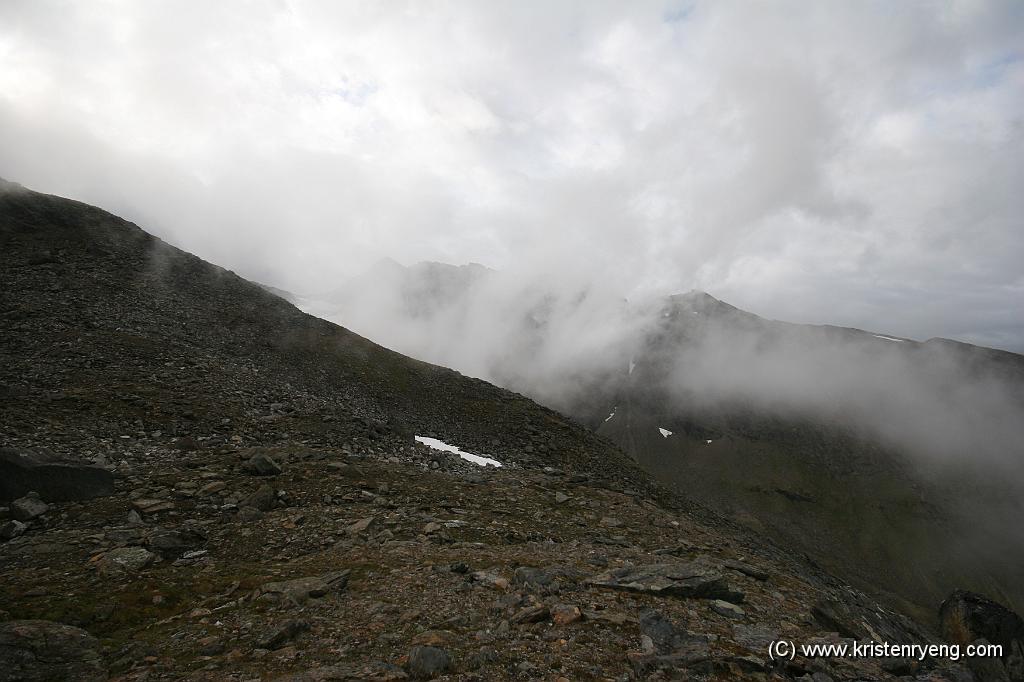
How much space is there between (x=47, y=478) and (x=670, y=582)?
70.8 ft

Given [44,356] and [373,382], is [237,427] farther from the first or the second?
[373,382]

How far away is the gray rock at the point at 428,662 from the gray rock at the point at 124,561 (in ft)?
29.7

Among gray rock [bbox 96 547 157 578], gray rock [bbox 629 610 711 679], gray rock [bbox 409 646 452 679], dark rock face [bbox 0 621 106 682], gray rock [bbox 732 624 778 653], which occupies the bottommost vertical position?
gray rock [bbox 96 547 157 578]

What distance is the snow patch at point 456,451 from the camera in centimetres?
3312

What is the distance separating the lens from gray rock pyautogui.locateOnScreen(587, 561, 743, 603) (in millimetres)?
14203

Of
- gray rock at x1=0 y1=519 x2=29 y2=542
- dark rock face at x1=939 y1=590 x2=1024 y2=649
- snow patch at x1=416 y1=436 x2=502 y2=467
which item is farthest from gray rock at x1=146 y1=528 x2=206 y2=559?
dark rock face at x1=939 y1=590 x2=1024 y2=649

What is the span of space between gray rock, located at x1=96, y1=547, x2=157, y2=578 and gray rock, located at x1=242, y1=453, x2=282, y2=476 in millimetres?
7286

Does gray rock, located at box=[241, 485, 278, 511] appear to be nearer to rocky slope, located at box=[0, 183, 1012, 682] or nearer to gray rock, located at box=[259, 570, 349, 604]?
rocky slope, located at box=[0, 183, 1012, 682]

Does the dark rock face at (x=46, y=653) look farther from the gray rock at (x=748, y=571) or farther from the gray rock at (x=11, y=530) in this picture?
the gray rock at (x=748, y=571)

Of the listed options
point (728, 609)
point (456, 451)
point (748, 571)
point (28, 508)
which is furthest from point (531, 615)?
point (456, 451)

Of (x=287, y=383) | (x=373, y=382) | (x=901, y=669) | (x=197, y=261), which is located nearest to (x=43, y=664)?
(x=901, y=669)

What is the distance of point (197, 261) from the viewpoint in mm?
54250

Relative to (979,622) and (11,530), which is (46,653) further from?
(979,622)

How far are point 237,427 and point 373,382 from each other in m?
18.2
